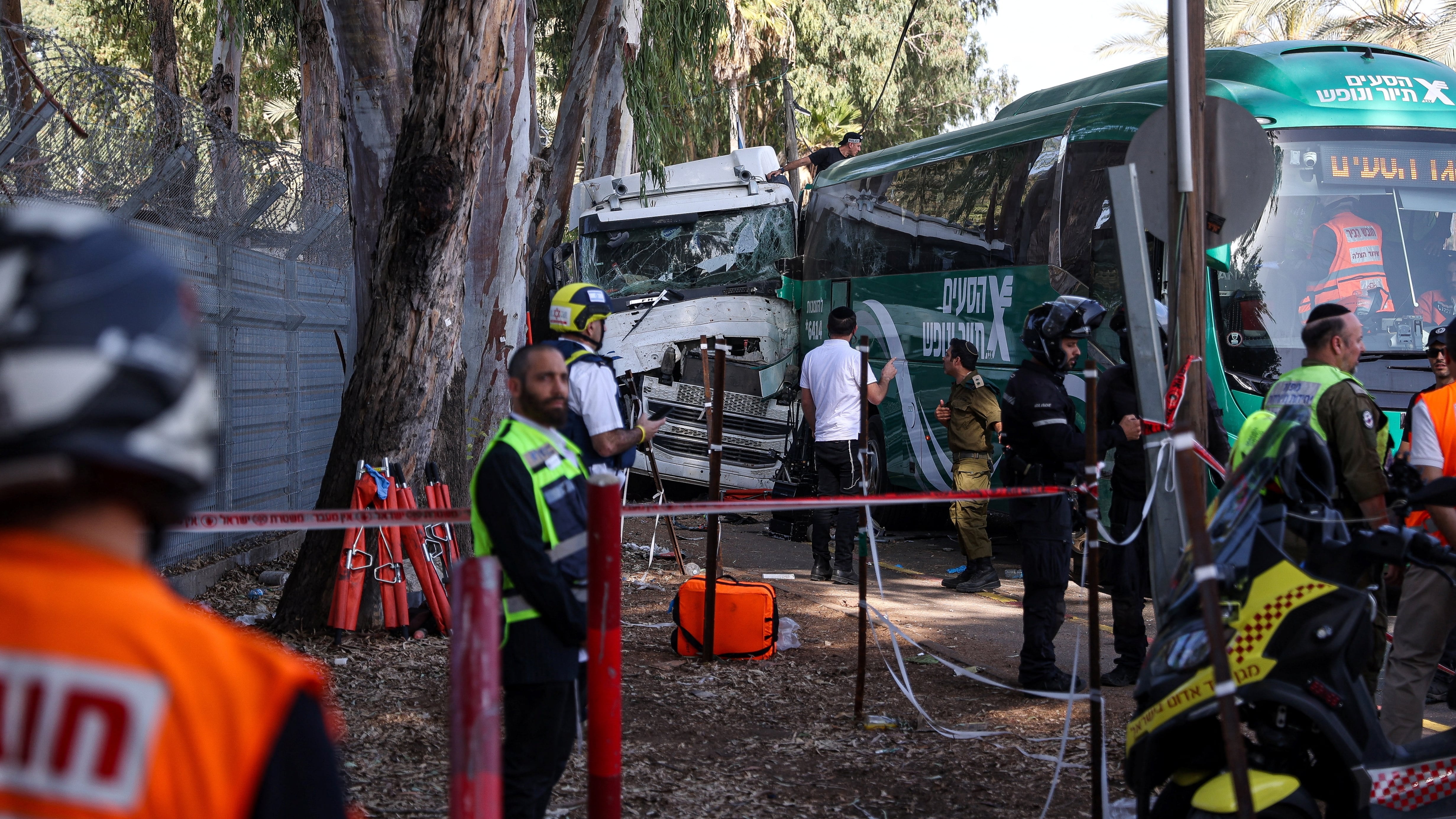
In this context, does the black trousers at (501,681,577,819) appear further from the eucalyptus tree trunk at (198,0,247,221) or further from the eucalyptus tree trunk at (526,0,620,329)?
the eucalyptus tree trunk at (526,0,620,329)

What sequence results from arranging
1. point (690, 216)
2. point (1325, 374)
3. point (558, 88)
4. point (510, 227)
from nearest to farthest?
point (1325, 374)
point (510, 227)
point (690, 216)
point (558, 88)

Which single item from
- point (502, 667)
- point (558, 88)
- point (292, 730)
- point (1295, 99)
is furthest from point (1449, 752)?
point (558, 88)

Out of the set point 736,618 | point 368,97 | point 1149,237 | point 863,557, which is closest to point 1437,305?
point 1149,237

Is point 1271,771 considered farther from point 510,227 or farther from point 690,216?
point 690,216

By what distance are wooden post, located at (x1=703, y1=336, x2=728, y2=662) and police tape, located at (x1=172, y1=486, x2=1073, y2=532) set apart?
101cm

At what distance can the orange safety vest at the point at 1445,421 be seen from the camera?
16.6 feet

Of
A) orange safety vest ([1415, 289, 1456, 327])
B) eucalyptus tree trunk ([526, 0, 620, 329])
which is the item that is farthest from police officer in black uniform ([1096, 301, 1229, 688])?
eucalyptus tree trunk ([526, 0, 620, 329])

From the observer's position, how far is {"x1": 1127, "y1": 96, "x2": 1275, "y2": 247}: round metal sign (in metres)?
4.83

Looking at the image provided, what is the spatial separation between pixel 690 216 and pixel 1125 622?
9.59 metres

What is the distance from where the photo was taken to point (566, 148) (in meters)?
15.8

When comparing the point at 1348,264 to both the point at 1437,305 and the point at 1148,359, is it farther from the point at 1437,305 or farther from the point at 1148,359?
the point at 1148,359

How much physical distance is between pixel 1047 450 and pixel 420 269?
3574 mm

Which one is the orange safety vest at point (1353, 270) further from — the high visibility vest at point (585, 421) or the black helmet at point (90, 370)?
the black helmet at point (90, 370)

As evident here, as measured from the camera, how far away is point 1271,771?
131 inches
